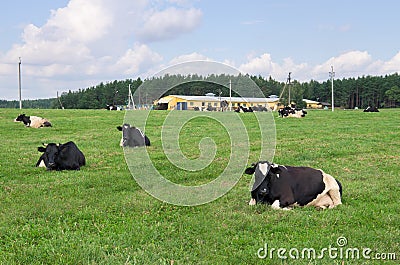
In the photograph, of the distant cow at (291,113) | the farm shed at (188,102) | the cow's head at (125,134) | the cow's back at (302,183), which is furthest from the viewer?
the distant cow at (291,113)

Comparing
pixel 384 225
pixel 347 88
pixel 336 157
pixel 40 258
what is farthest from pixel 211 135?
pixel 347 88

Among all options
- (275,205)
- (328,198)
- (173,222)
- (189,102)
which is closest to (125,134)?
(189,102)

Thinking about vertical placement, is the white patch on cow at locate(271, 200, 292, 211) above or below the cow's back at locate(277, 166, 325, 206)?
below

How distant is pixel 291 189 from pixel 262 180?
55 centimetres

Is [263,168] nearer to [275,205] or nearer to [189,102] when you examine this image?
[275,205]

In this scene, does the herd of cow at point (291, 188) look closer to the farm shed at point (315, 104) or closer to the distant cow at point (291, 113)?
the distant cow at point (291, 113)

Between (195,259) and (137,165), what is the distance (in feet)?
23.8

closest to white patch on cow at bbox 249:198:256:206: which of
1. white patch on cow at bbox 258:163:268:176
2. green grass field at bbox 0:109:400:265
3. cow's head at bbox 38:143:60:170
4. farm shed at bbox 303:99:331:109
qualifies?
green grass field at bbox 0:109:400:265

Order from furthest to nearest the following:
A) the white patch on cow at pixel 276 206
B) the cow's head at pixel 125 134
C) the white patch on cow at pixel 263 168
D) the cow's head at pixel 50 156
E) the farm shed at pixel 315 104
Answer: the farm shed at pixel 315 104
the cow's head at pixel 125 134
the cow's head at pixel 50 156
the white patch on cow at pixel 263 168
the white patch on cow at pixel 276 206

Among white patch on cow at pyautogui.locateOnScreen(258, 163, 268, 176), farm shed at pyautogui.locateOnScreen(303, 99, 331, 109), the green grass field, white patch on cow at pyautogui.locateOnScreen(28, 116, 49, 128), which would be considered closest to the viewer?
the green grass field

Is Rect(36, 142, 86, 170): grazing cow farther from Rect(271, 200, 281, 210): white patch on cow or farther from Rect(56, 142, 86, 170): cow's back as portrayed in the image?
Rect(271, 200, 281, 210): white patch on cow

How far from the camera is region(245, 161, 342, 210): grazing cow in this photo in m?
7.77

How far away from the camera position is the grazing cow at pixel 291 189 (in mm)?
7766

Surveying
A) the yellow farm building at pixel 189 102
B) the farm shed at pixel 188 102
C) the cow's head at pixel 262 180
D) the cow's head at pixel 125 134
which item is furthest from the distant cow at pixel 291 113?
the cow's head at pixel 262 180
